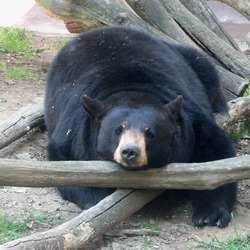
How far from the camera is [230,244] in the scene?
13.8ft

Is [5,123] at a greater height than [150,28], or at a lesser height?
lesser

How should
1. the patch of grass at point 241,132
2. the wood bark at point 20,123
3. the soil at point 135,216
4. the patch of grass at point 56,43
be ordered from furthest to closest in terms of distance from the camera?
the patch of grass at point 56,43 < the patch of grass at point 241,132 < the wood bark at point 20,123 < the soil at point 135,216

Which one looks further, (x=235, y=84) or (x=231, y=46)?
(x=231, y=46)

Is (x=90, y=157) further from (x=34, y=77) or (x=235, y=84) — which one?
(x=34, y=77)

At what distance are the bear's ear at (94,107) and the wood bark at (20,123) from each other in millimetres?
1280

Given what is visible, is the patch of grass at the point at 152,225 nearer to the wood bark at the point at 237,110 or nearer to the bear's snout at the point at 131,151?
the bear's snout at the point at 131,151

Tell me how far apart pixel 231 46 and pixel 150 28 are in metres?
1.13

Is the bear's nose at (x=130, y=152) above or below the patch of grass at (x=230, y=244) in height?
above

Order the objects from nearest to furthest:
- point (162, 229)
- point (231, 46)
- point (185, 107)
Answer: point (162, 229) < point (185, 107) < point (231, 46)

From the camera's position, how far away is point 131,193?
172 inches

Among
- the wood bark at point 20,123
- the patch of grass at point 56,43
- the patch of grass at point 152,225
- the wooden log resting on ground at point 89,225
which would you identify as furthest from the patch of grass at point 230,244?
the patch of grass at point 56,43

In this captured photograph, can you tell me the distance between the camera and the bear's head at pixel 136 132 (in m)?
→ 4.14

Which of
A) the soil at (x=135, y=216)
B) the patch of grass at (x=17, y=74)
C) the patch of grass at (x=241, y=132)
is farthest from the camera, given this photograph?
the patch of grass at (x=17, y=74)

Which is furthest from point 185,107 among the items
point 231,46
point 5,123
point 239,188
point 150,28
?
point 231,46
